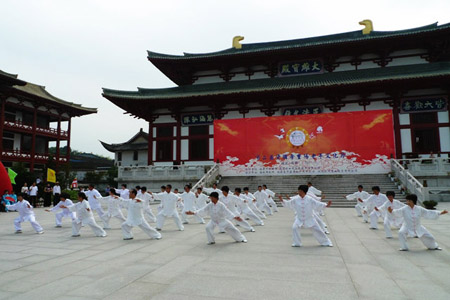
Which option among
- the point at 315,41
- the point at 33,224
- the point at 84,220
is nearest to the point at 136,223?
the point at 84,220

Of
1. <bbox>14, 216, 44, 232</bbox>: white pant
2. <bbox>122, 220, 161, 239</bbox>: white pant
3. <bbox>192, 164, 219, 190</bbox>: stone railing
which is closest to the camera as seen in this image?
<bbox>122, 220, 161, 239</bbox>: white pant

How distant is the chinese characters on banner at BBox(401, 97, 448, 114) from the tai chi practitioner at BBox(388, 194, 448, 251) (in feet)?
45.6

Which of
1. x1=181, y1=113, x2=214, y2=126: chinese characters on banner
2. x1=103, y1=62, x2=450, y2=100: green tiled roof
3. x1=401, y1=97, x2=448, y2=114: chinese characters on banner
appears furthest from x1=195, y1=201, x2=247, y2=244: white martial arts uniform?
x1=401, y1=97, x2=448, y2=114: chinese characters on banner

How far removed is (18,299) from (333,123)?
17283 millimetres

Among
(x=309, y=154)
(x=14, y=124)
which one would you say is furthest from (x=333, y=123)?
(x=14, y=124)

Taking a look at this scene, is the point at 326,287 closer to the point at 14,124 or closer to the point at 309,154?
the point at 309,154

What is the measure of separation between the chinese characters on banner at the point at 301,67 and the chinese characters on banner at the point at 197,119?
578 centimetres

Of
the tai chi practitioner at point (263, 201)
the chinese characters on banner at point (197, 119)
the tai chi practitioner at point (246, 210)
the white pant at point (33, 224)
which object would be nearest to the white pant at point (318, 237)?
the tai chi practitioner at point (246, 210)

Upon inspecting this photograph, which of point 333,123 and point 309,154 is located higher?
point 333,123

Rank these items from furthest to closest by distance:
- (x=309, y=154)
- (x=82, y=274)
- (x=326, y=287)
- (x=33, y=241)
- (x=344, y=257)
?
(x=309, y=154) < (x=33, y=241) < (x=344, y=257) < (x=82, y=274) < (x=326, y=287)

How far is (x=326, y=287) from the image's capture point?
3455 millimetres

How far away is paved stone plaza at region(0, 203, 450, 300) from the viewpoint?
333cm

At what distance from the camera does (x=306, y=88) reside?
1722 cm

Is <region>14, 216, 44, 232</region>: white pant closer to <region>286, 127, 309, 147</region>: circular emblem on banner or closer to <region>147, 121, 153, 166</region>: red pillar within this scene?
<region>147, 121, 153, 166</region>: red pillar
